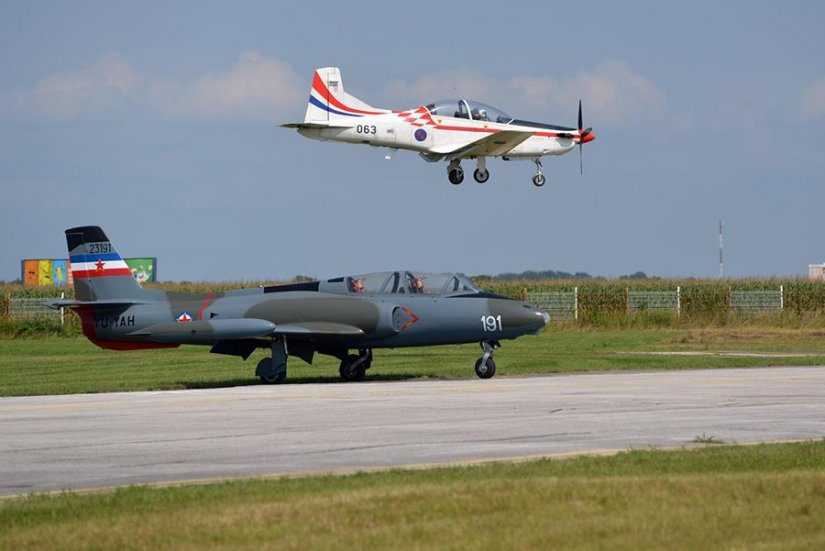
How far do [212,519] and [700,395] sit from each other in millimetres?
12203

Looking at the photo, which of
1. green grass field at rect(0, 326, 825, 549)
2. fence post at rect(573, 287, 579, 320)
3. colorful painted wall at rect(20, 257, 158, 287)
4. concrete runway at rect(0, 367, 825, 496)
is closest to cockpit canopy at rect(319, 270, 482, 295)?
concrete runway at rect(0, 367, 825, 496)

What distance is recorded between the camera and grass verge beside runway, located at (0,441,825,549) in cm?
882

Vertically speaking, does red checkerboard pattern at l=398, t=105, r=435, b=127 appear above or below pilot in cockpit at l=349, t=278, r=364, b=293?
above

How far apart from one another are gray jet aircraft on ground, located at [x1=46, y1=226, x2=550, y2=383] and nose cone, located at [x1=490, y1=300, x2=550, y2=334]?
0.02m

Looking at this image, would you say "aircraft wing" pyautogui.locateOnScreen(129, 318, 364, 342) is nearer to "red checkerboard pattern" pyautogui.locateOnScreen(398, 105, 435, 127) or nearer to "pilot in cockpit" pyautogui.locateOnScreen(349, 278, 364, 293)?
"pilot in cockpit" pyautogui.locateOnScreen(349, 278, 364, 293)

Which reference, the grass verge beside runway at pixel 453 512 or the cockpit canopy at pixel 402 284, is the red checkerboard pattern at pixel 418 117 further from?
the grass verge beside runway at pixel 453 512

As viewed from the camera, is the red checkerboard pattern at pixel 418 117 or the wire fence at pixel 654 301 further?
the wire fence at pixel 654 301

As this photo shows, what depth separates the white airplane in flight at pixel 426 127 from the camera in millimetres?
40000

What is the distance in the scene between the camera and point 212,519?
9430 mm

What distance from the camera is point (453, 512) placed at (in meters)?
9.60

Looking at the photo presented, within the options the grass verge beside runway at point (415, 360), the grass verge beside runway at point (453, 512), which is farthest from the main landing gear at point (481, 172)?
the grass verge beside runway at point (453, 512)

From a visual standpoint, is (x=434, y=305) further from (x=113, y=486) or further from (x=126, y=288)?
(x=113, y=486)

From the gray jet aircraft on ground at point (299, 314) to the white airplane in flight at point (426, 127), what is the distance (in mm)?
12844

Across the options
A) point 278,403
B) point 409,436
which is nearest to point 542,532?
point 409,436
